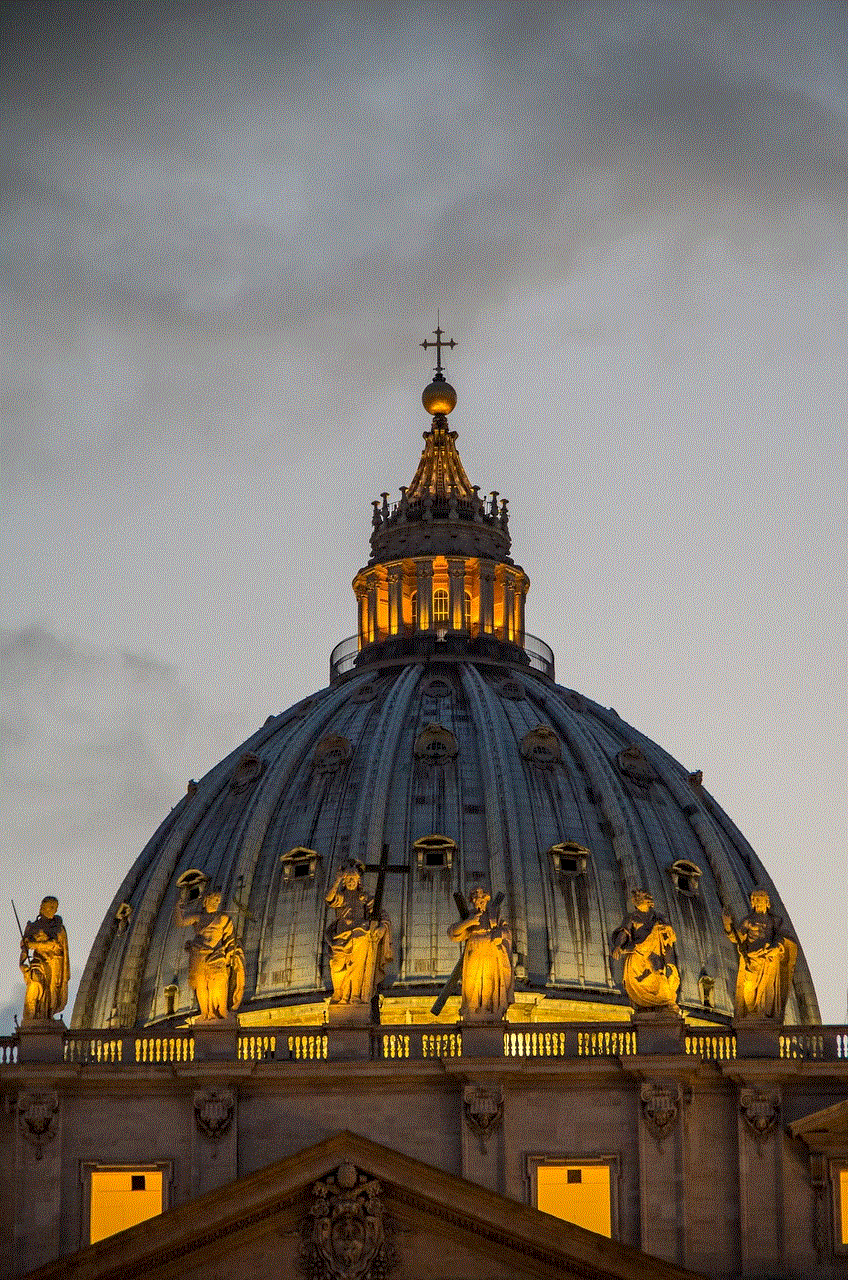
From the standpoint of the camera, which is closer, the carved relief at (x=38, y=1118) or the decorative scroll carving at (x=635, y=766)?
the carved relief at (x=38, y=1118)

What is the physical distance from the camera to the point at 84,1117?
295 ft

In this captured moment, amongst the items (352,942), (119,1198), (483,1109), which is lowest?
(119,1198)

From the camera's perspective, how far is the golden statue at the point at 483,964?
90.1m

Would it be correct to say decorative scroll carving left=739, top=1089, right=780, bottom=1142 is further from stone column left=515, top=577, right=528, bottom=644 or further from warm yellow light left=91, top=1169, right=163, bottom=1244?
stone column left=515, top=577, right=528, bottom=644

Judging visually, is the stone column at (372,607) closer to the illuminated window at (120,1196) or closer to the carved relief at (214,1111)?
the carved relief at (214,1111)

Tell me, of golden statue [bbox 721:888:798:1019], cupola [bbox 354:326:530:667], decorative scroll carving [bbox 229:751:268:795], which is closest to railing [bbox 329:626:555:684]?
cupola [bbox 354:326:530:667]

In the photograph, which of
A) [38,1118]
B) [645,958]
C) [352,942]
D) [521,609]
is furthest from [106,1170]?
[521,609]

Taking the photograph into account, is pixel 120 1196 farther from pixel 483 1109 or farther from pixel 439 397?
pixel 439 397

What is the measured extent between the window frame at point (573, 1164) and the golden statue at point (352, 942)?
5531mm

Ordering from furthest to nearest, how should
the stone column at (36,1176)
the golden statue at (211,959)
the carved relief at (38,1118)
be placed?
1. the golden statue at (211,959)
2. the carved relief at (38,1118)
3. the stone column at (36,1176)

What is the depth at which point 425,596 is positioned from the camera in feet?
477

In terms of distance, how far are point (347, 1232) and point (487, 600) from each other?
2509 inches

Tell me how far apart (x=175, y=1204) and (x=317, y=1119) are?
12.6 feet

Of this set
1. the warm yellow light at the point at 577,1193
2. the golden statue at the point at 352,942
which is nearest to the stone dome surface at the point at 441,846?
the golden statue at the point at 352,942
